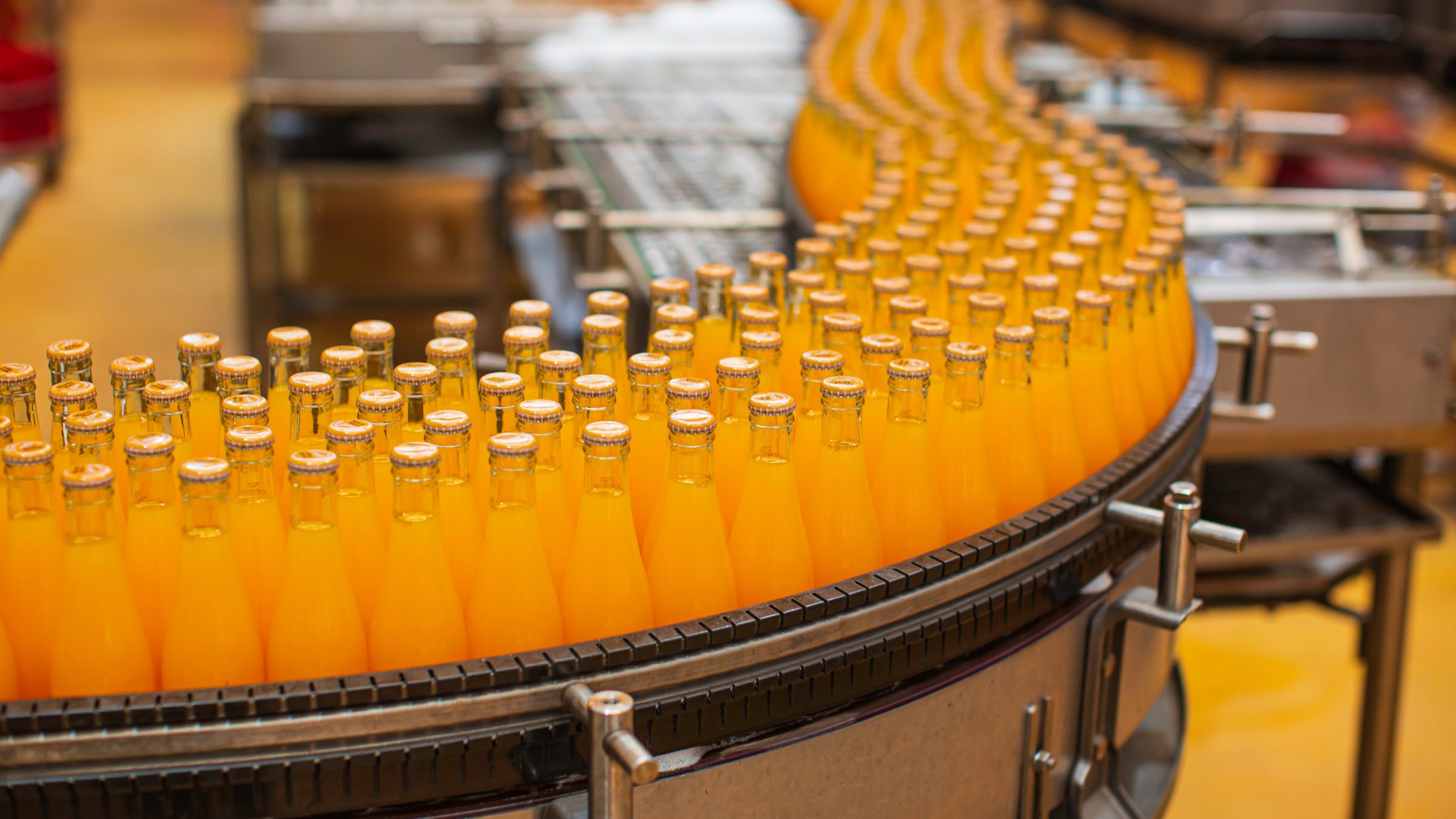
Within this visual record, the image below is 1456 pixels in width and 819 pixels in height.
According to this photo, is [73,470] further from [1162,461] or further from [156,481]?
[1162,461]

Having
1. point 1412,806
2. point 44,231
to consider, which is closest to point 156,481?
point 1412,806

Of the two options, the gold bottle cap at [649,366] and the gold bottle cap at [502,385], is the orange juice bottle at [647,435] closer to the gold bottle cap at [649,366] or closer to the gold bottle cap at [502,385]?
the gold bottle cap at [649,366]

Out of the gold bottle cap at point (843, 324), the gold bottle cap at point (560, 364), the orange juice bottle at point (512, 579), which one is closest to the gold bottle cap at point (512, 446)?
the orange juice bottle at point (512, 579)

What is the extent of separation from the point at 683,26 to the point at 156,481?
366 centimetres

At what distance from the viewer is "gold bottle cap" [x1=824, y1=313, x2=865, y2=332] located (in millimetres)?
1347

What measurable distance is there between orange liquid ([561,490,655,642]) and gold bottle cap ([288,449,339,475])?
7.4 inches

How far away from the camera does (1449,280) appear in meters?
2.54

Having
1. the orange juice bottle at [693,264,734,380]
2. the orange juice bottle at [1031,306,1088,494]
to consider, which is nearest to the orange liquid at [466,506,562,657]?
the orange juice bottle at [693,264,734,380]

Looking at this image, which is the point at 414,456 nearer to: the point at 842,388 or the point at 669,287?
the point at 842,388

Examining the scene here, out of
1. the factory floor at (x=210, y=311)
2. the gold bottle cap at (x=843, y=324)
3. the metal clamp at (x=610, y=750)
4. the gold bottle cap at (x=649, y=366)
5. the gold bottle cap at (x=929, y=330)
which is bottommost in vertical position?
the factory floor at (x=210, y=311)

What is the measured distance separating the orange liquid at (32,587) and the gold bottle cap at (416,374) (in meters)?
0.22

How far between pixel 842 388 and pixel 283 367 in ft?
1.59

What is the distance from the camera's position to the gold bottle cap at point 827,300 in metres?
1.40

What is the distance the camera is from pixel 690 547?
110 cm
